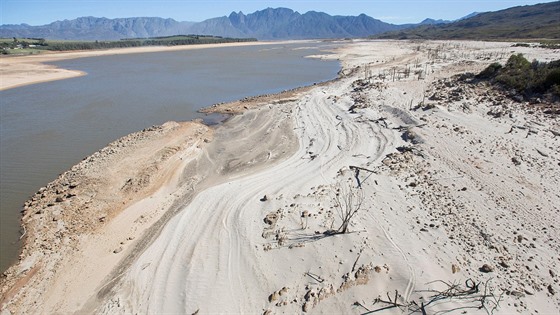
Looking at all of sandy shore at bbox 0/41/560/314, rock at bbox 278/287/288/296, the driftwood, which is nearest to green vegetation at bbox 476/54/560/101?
sandy shore at bbox 0/41/560/314

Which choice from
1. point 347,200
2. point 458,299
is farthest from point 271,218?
point 458,299

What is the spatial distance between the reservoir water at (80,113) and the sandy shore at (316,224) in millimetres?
1791

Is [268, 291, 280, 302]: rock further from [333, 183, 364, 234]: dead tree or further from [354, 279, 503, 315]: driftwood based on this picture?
[333, 183, 364, 234]: dead tree

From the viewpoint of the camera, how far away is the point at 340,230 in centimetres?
792

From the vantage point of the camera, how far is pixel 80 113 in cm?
2334

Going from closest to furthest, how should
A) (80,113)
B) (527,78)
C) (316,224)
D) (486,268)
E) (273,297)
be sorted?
(486,268), (273,297), (316,224), (527,78), (80,113)

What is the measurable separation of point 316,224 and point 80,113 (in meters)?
22.3

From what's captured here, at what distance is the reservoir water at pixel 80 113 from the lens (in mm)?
13213

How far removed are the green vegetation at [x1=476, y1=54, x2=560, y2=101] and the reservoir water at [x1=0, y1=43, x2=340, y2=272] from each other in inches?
685

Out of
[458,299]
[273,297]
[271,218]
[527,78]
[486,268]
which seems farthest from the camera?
[527,78]

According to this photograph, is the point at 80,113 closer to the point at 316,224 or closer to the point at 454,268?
the point at 316,224

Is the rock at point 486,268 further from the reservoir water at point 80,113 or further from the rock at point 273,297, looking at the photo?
the reservoir water at point 80,113

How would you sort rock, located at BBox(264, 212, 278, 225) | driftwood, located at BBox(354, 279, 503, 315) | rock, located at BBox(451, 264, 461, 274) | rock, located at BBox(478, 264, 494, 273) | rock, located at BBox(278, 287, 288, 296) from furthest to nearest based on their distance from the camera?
1. rock, located at BBox(264, 212, 278, 225)
2. rock, located at BBox(278, 287, 288, 296)
3. rock, located at BBox(451, 264, 461, 274)
4. rock, located at BBox(478, 264, 494, 273)
5. driftwood, located at BBox(354, 279, 503, 315)

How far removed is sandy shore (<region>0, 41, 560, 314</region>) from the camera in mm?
6336
